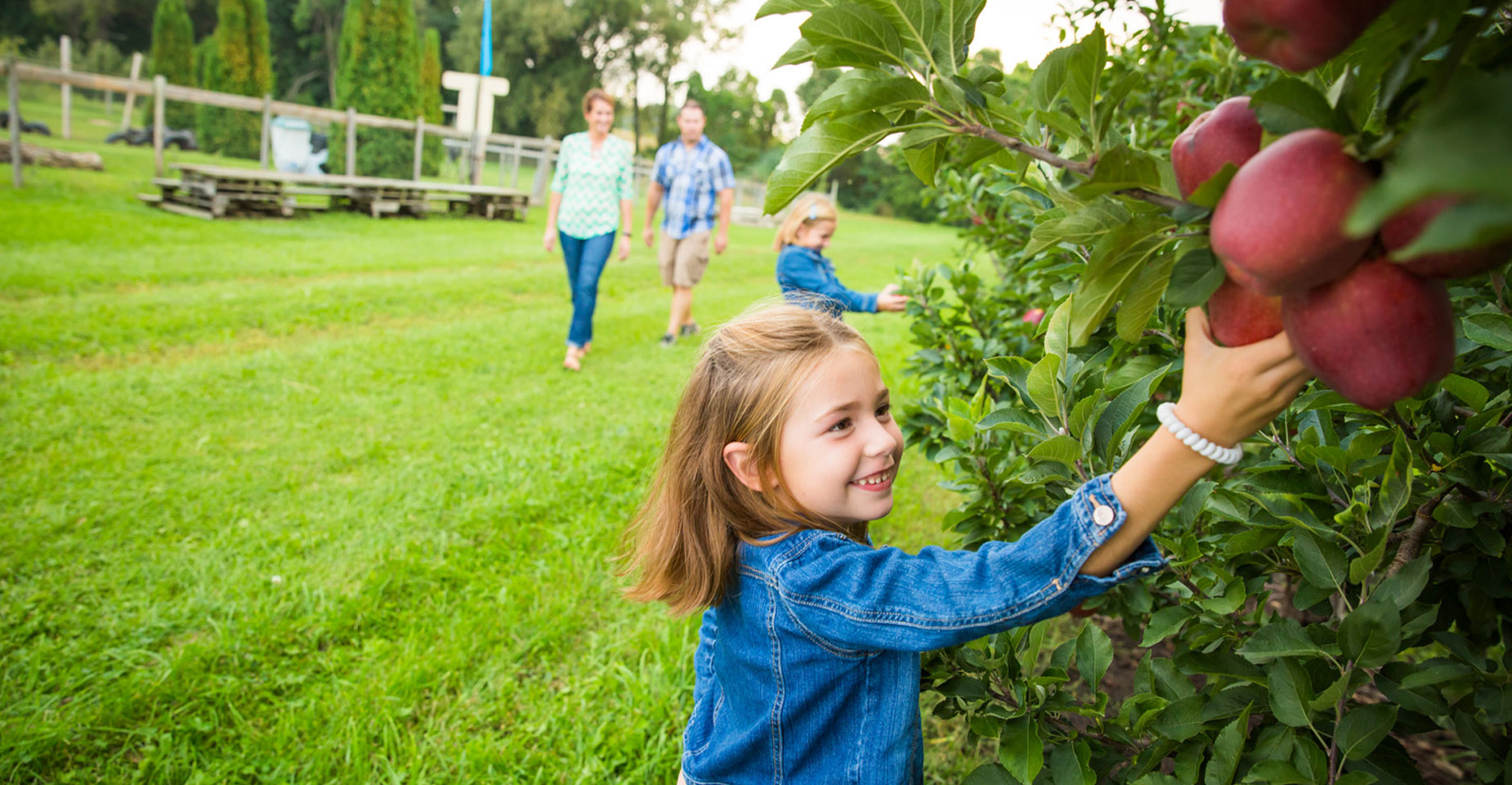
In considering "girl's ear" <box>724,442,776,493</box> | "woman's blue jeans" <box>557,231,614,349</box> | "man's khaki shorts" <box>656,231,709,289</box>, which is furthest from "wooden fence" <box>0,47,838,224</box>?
"girl's ear" <box>724,442,776,493</box>

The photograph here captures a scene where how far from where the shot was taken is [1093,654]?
1.26 meters

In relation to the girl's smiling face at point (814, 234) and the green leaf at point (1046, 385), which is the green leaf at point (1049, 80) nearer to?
the green leaf at point (1046, 385)

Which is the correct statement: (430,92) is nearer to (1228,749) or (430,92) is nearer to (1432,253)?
(1228,749)

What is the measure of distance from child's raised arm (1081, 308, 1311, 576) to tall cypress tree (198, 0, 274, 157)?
2791cm

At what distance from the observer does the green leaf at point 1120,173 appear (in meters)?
0.62

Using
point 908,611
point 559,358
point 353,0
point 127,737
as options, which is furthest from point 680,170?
point 353,0

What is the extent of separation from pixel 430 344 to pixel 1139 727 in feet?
18.5

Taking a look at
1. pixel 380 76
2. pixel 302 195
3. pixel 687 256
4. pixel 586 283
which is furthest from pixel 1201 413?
pixel 380 76

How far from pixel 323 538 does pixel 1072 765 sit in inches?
115

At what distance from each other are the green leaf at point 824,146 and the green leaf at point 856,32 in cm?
5

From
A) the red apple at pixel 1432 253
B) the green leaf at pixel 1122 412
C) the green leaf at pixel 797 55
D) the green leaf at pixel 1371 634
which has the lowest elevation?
the green leaf at pixel 1371 634

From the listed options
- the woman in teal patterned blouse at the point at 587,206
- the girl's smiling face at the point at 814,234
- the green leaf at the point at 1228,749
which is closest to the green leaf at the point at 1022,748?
the green leaf at the point at 1228,749

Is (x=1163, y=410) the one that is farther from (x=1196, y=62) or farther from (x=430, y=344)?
(x=430, y=344)

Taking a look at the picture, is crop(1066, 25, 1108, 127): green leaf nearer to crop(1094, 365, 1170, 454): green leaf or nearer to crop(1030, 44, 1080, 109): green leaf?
crop(1030, 44, 1080, 109): green leaf
